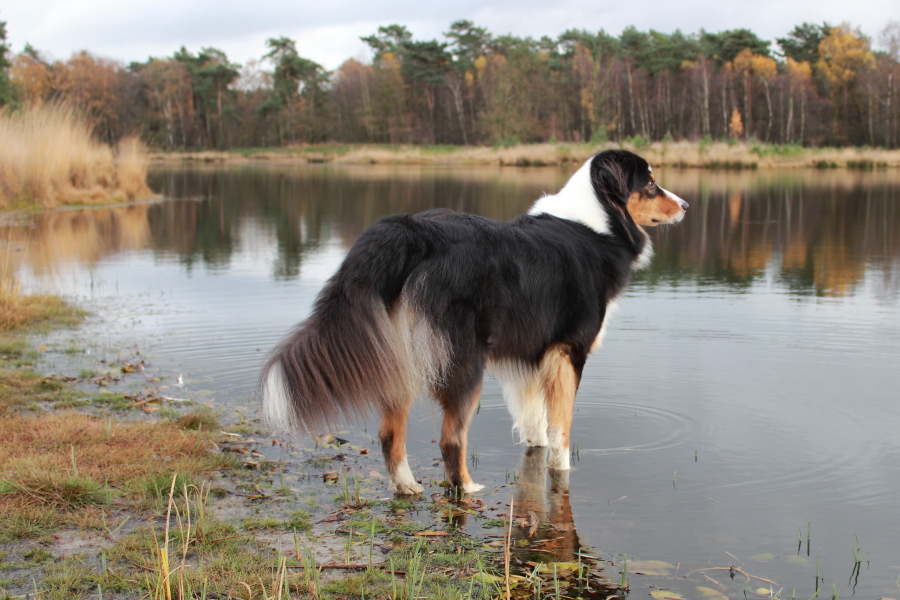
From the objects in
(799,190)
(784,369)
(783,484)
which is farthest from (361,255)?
(799,190)

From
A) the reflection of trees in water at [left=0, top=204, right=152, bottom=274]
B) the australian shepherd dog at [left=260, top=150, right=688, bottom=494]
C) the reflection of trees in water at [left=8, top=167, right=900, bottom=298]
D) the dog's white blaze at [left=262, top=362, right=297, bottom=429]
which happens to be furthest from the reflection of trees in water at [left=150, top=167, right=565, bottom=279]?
the dog's white blaze at [left=262, top=362, right=297, bottom=429]

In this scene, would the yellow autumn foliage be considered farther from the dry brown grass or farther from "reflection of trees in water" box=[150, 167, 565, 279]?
the dry brown grass

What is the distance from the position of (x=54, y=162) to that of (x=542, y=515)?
18225 mm

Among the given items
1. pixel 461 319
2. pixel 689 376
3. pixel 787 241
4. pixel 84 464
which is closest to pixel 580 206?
pixel 461 319

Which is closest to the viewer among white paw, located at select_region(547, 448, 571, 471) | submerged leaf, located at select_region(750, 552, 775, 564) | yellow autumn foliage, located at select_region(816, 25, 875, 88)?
submerged leaf, located at select_region(750, 552, 775, 564)

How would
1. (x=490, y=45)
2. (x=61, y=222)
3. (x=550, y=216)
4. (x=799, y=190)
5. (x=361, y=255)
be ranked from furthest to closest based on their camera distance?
(x=490, y=45), (x=799, y=190), (x=61, y=222), (x=550, y=216), (x=361, y=255)

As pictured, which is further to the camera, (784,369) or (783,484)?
(784,369)

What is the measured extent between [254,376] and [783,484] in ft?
13.1

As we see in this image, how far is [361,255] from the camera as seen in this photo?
11.6 feet

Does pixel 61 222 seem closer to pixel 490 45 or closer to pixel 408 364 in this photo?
pixel 408 364

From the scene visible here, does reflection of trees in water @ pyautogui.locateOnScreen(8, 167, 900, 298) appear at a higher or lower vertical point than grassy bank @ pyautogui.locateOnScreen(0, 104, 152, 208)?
lower

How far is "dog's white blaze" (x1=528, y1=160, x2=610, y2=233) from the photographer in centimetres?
457

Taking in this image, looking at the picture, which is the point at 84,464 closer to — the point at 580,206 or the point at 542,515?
the point at 542,515

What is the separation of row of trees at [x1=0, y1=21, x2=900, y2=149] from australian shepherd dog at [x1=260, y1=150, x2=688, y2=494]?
1817 inches
